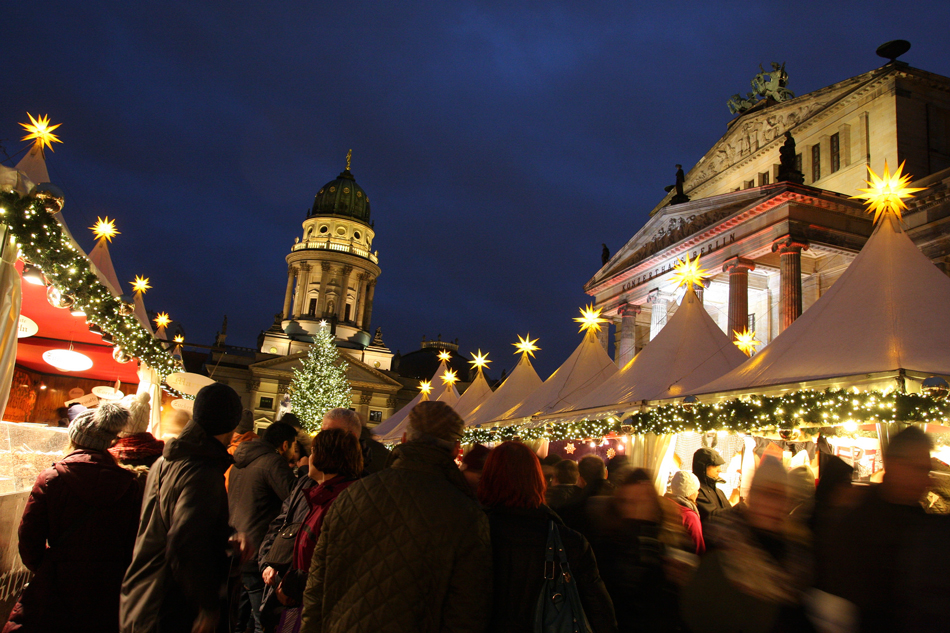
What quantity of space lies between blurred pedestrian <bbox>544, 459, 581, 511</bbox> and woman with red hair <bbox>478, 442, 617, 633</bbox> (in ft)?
3.38

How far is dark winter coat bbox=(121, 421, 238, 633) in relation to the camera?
9.61ft

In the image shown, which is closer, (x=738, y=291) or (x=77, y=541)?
(x=77, y=541)

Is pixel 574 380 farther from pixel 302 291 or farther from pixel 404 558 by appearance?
pixel 302 291

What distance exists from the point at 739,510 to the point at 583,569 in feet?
3.85

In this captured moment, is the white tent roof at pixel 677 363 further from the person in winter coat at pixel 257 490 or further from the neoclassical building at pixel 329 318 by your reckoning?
the neoclassical building at pixel 329 318

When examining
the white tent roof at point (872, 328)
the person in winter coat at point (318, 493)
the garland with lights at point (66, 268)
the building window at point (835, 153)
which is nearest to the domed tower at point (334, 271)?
the building window at point (835, 153)

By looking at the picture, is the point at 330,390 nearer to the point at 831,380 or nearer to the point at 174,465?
the point at 831,380

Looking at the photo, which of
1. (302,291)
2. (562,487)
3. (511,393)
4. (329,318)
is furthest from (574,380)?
(302,291)

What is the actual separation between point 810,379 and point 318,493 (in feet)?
23.6

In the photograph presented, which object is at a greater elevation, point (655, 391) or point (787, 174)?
point (787, 174)

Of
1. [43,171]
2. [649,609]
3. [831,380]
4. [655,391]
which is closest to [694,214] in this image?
[655,391]

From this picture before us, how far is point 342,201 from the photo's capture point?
73.1 m

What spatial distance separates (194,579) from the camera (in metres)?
2.92

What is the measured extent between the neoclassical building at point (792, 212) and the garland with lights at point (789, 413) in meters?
10.8
